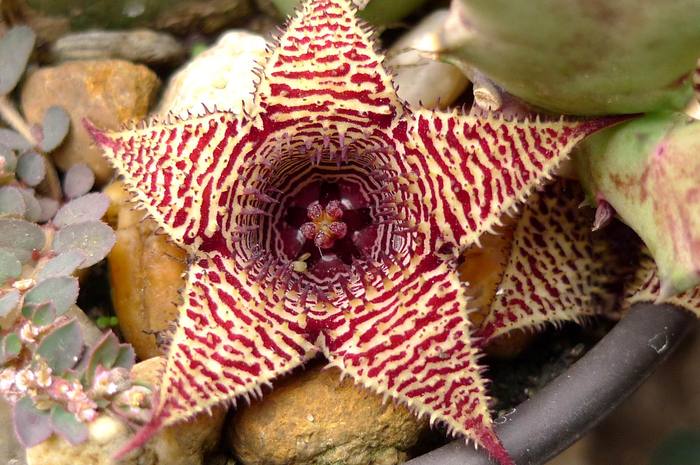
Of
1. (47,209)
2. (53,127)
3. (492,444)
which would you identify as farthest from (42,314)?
(492,444)

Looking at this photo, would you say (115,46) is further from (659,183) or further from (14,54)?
(659,183)

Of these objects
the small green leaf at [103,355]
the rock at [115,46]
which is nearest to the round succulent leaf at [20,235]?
the small green leaf at [103,355]

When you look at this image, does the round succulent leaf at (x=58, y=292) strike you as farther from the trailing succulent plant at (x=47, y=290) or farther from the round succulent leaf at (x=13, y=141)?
the round succulent leaf at (x=13, y=141)

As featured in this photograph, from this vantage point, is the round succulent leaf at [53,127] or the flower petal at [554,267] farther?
the round succulent leaf at [53,127]

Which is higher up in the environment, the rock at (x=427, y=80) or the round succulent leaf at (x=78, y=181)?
the rock at (x=427, y=80)

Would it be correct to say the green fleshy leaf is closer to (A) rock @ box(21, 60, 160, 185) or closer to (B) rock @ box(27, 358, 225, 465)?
(B) rock @ box(27, 358, 225, 465)

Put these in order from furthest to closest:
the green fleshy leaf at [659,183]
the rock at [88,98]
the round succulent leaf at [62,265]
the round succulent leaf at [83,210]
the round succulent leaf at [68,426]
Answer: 1. the rock at [88,98]
2. the round succulent leaf at [83,210]
3. the round succulent leaf at [62,265]
4. the round succulent leaf at [68,426]
5. the green fleshy leaf at [659,183]
